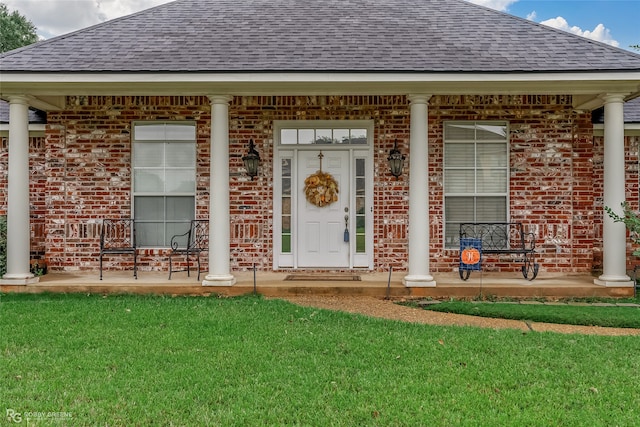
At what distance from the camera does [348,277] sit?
7.22 meters

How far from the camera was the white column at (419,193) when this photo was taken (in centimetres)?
636

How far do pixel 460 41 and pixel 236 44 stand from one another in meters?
3.33

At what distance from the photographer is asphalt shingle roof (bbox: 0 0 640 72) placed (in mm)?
6285

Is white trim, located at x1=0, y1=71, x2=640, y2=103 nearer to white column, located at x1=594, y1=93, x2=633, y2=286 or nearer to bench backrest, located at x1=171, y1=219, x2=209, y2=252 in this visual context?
white column, located at x1=594, y1=93, x2=633, y2=286

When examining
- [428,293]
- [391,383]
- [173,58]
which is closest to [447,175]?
[428,293]

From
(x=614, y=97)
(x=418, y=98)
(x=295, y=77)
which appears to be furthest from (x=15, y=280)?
(x=614, y=97)

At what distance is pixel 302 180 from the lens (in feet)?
25.4

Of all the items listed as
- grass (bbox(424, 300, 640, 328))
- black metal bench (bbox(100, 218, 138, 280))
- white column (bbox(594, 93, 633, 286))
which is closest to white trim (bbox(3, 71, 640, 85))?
white column (bbox(594, 93, 633, 286))

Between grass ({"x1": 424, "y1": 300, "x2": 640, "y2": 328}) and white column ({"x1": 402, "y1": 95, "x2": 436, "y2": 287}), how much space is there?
61 cm

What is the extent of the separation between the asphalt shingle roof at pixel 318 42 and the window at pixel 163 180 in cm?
138

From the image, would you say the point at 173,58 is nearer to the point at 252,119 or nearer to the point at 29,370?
the point at 252,119

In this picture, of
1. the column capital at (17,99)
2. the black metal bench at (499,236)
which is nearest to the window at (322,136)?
the black metal bench at (499,236)

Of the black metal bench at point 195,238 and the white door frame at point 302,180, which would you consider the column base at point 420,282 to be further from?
the black metal bench at point 195,238

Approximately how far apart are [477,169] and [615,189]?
1948 millimetres
